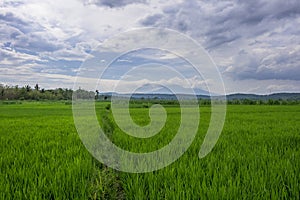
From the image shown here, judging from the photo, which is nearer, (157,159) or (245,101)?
(157,159)

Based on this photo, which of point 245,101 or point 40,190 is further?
point 245,101

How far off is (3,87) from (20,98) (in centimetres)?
593

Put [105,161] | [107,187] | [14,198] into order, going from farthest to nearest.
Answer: [105,161]
[107,187]
[14,198]

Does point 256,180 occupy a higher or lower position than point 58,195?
higher

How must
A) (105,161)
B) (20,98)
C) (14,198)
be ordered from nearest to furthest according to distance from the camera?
(14,198)
(105,161)
(20,98)

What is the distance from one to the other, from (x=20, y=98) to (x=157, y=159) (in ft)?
214

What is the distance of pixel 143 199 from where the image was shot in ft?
7.07

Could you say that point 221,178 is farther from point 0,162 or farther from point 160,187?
point 0,162

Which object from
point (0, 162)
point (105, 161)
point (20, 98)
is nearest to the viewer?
point (0, 162)

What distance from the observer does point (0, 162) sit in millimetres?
3260

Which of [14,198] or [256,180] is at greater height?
[256,180]

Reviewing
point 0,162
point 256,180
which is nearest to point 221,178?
point 256,180

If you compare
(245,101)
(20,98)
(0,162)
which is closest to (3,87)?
(20,98)

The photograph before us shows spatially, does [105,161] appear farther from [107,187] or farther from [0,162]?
[0,162]
